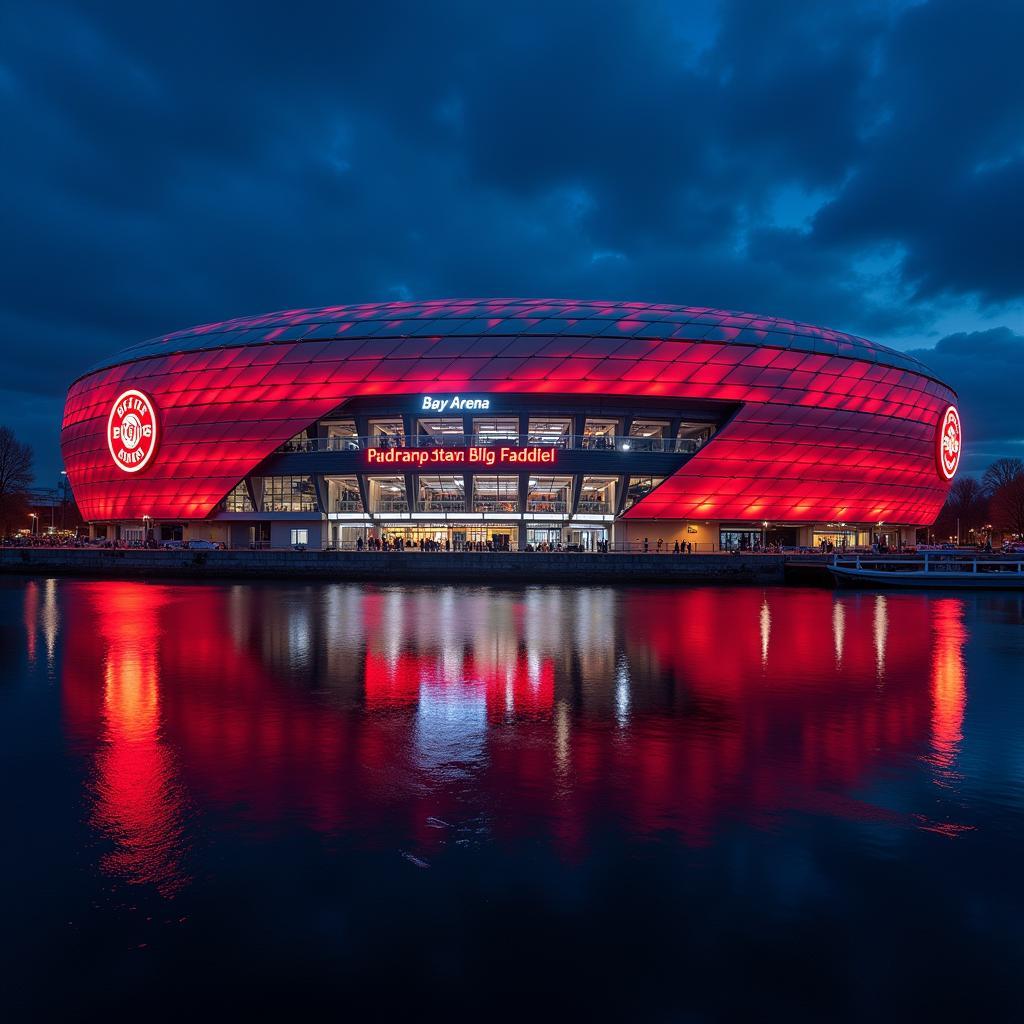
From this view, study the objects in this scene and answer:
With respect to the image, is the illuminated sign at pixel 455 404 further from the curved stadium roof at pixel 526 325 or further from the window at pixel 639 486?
the window at pixel 639 486

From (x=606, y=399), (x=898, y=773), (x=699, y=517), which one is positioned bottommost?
(x=898, y=773)

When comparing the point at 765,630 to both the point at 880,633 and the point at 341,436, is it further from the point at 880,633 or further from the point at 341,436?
the point at 341,436

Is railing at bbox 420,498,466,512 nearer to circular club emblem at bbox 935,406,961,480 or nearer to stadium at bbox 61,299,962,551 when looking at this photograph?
stadium at bbox 61,299,962,551

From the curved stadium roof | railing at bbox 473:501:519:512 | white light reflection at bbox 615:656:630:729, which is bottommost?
white light reflection at bbox 615:656:630:729

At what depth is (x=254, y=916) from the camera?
5.17 m

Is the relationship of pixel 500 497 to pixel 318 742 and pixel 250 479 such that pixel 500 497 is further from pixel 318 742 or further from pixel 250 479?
pixel 318 742

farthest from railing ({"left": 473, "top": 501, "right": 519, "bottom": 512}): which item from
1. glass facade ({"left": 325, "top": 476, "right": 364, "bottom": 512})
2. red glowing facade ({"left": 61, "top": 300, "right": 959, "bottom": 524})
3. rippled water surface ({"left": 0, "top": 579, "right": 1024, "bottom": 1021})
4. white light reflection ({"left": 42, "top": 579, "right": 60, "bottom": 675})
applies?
rippled water surface ({"left": 0, "top": 579, "right": 1024, "bottom": 1021})

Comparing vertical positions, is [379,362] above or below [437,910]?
above

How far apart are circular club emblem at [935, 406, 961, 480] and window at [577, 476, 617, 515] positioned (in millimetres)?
32729

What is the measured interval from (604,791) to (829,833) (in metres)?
2.18

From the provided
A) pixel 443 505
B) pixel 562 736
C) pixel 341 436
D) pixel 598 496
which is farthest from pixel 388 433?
pixel 562 736

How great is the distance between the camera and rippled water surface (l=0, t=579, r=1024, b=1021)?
4.53 meters

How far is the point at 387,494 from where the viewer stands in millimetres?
62281

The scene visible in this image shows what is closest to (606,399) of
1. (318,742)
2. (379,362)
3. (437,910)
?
(379,362)
